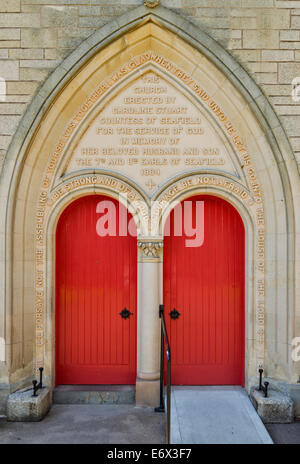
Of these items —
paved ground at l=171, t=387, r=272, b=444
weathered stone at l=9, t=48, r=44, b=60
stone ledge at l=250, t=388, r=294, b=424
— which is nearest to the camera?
paved ground at l=171, t=387, r=272, b=444

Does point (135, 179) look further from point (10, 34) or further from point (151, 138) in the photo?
point (10, 34)

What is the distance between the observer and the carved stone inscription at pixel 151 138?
4.88m

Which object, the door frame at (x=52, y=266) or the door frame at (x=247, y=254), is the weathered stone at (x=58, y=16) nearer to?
the door frame at (x=52, y=266)

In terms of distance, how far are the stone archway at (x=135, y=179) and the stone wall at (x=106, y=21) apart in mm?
170

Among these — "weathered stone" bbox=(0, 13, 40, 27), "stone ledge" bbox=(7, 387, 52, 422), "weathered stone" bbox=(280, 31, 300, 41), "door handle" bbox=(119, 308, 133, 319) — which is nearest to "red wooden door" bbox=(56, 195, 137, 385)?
"door handle" bbox=(119, 308, 133, 319)

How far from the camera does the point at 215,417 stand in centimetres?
416

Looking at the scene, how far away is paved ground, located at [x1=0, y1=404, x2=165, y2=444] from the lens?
3.91 m

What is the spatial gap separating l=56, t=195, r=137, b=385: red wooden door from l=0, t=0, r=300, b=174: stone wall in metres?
1.66

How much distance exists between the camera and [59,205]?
488cm

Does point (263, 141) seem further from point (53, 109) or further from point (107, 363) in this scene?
point (107, 363)

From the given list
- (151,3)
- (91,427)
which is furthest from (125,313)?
(151,3)

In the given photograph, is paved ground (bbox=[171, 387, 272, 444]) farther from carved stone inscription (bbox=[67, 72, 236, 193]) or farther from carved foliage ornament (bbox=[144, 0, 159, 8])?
carved foliage ornament (bbox=[144, 0, 159, 8])

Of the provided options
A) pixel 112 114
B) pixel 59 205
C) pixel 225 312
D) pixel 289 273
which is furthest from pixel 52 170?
pixel 289 273

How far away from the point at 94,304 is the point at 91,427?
5.49 ft
